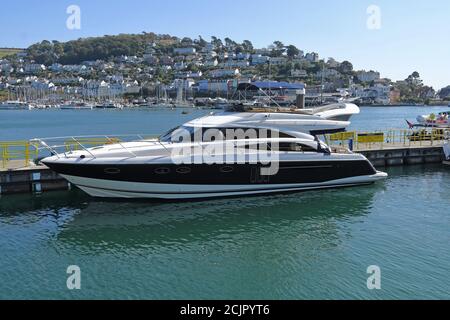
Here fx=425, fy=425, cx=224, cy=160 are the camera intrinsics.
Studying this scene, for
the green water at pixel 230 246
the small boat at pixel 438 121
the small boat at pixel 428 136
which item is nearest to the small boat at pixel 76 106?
the small boat at pixel 438 121

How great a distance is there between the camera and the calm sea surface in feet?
34.2

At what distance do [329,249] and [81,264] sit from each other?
7284 mm

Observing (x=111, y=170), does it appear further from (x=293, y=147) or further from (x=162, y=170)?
(x=293, y=147)

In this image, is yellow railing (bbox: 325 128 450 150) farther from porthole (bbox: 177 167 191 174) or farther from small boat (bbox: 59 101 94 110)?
small boat (bbox: 59 101 94 110)

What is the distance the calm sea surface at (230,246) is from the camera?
10.4m

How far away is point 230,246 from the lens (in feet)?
43.1

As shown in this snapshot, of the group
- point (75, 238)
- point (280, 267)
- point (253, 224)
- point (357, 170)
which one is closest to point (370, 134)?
point (357, 170)

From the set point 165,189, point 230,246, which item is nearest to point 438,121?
point 165,189

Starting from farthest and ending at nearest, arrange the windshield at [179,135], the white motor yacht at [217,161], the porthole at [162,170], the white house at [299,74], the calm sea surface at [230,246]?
the white house at [299,74] < the windshield at [179,135] < the porthole at [162,170] < the white motor yacht at [217,161] < the calm sea surface at [230,246]

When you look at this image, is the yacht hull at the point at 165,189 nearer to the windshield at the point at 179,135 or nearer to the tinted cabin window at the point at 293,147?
the tinted cabin window at the point at 293,147

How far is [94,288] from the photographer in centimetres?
1036

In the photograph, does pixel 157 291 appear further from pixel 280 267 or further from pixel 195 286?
pixel 280 267

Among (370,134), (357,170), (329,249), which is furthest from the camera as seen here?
(370,134)

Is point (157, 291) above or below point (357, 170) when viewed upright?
below
